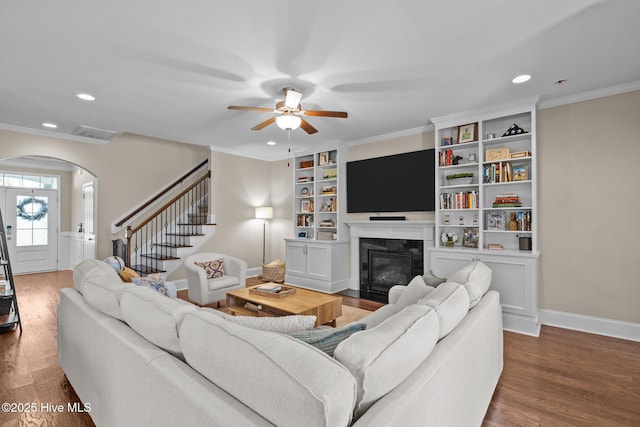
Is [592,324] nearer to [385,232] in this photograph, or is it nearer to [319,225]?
[385,232]

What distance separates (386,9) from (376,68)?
0.79 metres

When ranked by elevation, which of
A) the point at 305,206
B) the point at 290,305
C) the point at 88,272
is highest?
the point at 305,206

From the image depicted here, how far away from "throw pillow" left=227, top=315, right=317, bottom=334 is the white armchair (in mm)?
2776

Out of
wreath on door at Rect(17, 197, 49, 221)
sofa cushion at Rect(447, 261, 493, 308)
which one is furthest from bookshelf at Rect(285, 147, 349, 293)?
wreath on door at Rect(17, 197, 49, 221)

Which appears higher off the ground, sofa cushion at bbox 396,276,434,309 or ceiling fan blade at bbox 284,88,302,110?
ceiling fan blade at bbox 284,88,302,110

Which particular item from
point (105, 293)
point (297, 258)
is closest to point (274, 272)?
point (297, 258)

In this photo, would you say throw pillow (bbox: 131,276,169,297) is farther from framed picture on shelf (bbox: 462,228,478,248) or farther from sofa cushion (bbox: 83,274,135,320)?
framed picture on shelf (bbox: 462,228,478,248)

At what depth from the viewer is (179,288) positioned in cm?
550

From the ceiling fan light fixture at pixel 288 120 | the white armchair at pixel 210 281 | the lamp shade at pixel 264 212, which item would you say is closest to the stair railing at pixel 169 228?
the lamp shade at pixel 264 212

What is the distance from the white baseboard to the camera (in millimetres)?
3232

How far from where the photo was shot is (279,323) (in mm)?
1448

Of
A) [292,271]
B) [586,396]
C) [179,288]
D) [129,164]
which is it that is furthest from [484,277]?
[129,164]

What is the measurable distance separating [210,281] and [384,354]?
143 inches

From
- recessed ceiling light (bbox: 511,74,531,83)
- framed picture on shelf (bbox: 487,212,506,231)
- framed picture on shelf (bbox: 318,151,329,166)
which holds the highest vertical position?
recessed ceiling light (bbox: 511,74,531,83)
